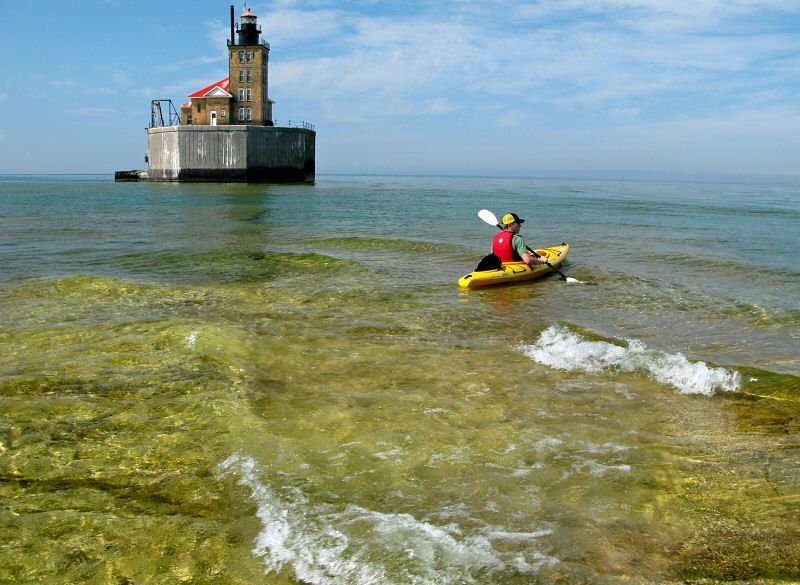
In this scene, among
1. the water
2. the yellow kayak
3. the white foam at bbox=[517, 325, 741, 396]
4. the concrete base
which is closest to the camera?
the water

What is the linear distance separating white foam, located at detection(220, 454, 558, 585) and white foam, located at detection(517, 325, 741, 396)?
142 inches

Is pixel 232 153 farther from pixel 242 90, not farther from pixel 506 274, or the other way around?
pixel 506 274

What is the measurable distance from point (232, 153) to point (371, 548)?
6525cm

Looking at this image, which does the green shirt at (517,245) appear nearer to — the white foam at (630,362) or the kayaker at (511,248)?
the kayaker at (511,248)

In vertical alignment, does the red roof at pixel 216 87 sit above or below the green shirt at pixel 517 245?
above

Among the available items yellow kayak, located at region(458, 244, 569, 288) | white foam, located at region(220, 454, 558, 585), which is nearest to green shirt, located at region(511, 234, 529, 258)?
yellow kayak, located at region(458, 244, 569, 288)

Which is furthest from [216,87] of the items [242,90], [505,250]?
[505,250]

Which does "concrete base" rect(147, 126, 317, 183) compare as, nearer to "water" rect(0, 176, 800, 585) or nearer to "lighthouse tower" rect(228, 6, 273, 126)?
"lighthouse tower" rect(228, 6, 273, 126)

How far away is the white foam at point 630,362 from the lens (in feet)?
21.2

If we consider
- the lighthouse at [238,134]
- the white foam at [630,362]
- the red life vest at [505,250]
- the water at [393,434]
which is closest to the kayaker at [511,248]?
the red life vest at [505,250]

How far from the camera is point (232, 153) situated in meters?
64.4

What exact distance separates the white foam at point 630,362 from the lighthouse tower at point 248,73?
63.9 meters

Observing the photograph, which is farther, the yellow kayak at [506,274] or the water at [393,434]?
the yellow kayak at [506,274]

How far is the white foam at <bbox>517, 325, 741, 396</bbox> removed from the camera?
6465 millimetres
